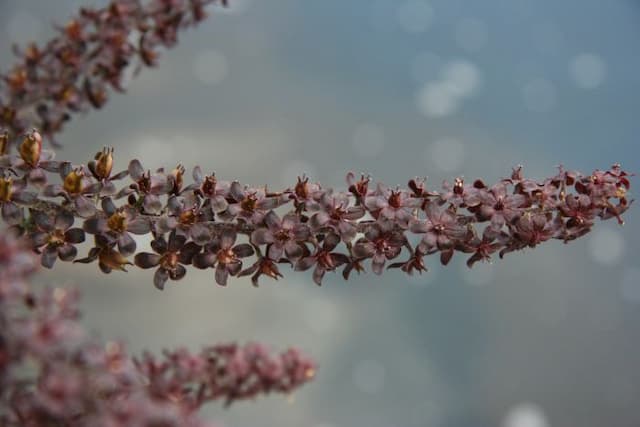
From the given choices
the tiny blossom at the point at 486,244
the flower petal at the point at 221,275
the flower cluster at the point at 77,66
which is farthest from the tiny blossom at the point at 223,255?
the flower cluster at the point at 77,66

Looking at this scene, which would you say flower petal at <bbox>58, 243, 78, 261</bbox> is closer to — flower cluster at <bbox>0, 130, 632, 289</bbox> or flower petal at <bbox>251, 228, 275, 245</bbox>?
flower cluster at <bbox>0, 130, 632, 289</bbox>

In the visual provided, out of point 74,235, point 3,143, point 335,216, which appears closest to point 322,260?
point 335,216

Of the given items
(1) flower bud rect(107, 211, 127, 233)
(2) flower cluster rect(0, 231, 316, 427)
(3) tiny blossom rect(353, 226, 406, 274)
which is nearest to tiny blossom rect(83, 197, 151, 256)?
(1) flower bud rect(107, 211, 127, 233)

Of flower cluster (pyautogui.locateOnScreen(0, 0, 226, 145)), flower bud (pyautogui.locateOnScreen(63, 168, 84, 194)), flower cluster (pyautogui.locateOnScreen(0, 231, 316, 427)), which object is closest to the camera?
flower cluster (pyautogui.locateOnScreen(0, 231, 316, 427))

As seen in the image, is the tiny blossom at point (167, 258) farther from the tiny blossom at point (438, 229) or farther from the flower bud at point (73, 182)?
the tiny blossom at point (438, 229)

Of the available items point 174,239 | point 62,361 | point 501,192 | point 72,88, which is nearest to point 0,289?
point 62,361

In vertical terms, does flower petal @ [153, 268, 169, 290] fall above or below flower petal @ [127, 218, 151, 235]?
below

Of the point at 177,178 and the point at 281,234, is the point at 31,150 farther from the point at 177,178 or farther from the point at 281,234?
the point at 281,234
